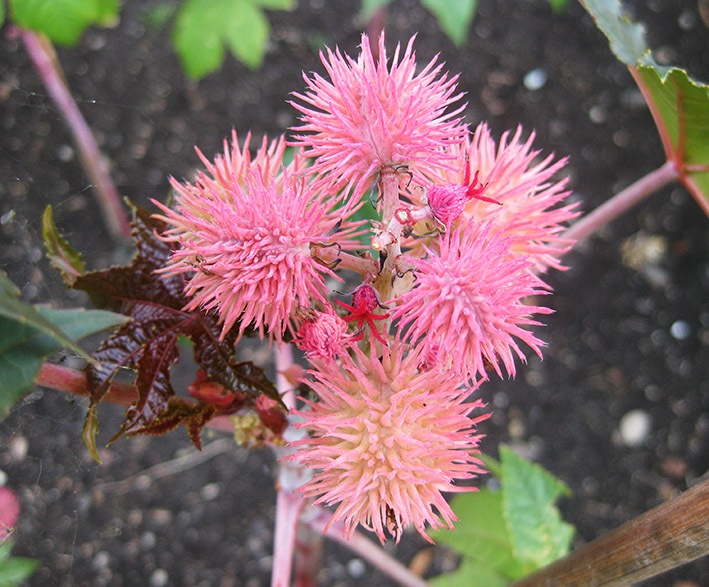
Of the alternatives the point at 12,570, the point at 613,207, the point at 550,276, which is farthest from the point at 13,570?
the point at 550,276

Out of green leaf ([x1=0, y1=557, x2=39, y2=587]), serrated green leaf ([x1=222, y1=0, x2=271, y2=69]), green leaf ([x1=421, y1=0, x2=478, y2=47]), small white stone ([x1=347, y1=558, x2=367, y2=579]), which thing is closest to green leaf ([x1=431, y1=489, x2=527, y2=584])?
small white stone ([x1=347, y1=558, x2=367, y2=579])

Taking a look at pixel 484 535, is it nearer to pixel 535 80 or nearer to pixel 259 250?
pixel 259 250

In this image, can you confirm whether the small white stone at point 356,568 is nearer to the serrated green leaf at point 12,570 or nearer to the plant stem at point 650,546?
the serrated green leaf at point 12,570

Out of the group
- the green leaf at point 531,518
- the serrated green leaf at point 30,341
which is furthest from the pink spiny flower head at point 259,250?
the green leaf at point 531,518

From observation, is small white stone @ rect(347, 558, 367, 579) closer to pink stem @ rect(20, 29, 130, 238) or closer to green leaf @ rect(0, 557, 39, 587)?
green leaf @ rect(0, 557, 39, 587)

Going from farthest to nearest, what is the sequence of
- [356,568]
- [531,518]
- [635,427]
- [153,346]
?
[635,427] → [356,568] → [531,518] → [153,346]

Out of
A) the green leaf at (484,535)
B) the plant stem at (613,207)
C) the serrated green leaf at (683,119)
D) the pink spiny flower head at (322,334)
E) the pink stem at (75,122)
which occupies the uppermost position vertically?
the pink stem at (75,122)
